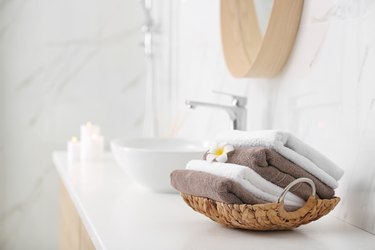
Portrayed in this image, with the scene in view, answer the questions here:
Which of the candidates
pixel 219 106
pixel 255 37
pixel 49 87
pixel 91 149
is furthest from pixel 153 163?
pixel 49 87

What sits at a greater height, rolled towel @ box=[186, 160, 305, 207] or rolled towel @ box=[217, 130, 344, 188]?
rolled towel @ box=[217, 130, 344, 188]

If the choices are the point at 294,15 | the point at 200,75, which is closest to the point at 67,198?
the point at 200,75

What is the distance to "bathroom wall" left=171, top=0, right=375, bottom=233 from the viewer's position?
4.54ft

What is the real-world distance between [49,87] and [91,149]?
796mm

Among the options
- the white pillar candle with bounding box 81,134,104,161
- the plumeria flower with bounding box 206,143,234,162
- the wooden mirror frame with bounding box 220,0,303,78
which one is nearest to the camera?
the plumeria flower with bounding box 206,143,234,162

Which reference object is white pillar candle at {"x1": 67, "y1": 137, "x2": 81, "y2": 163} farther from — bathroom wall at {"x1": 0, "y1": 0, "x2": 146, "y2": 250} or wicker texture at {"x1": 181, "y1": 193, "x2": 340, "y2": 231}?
wicker texture at {"x1": 181, "y1": 193, "x2": 340, "y2": 231}

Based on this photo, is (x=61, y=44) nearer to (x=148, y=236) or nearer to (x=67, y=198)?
(x=67, y=198)

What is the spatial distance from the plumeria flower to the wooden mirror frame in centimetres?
43

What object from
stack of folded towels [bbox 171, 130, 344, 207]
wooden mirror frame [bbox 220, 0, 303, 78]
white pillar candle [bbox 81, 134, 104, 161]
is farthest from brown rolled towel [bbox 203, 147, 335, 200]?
white pillar candle [bbox 81, 134, 104, 161]

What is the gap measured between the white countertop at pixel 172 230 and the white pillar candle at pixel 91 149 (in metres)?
0.84

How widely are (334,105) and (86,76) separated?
2142 millimetres

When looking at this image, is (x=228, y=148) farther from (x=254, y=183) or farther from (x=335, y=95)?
(x=335, y=95)

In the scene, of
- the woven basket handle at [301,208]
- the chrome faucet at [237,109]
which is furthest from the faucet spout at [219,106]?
the woven basket handle at [301,208]

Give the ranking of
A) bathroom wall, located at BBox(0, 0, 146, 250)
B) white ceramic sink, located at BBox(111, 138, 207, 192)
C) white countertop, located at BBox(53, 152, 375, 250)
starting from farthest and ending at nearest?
bathroom wall, located at BBox(0, 0, 146, 250), white ceramic sink, located at BBox(111, 138, 207, 192), white countertop, located at BBox(53, 152, 375, 250)
